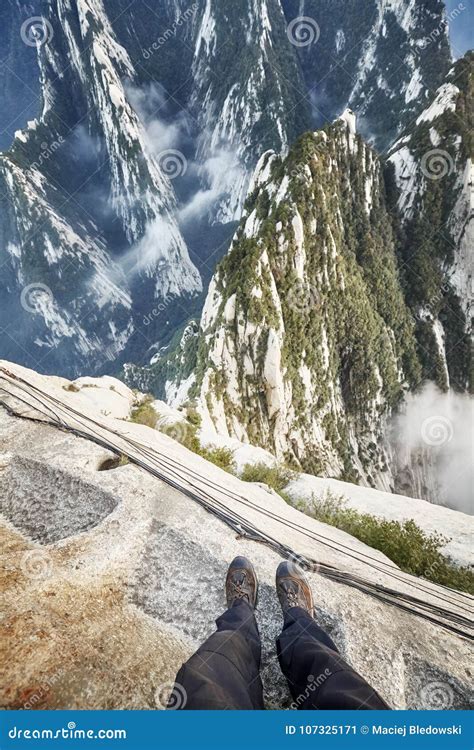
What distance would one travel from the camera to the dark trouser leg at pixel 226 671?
8.29ft

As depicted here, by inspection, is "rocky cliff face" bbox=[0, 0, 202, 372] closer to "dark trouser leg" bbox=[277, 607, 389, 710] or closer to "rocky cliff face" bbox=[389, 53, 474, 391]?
"rocky cliff face" bbox=[389, 53, 474, 391]

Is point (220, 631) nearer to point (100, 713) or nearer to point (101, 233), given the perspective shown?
point (100, 713)

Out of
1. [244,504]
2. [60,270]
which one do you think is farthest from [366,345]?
[60,270]

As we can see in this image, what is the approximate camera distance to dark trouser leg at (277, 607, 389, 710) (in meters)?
2.61

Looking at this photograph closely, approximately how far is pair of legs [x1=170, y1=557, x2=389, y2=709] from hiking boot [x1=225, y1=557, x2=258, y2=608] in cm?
14

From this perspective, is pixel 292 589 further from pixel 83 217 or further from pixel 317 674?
pixel 83 217

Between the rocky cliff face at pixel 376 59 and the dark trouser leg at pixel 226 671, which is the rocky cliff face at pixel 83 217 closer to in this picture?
the rocky cliff face at pixel 376 59

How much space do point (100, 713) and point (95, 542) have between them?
180 centimetres

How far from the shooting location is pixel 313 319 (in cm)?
3647

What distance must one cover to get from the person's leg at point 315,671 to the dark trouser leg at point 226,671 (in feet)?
0.96

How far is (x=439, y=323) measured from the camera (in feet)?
196

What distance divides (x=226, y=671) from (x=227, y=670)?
0.01 meters

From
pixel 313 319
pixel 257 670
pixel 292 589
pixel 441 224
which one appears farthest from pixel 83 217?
pixel 257 670

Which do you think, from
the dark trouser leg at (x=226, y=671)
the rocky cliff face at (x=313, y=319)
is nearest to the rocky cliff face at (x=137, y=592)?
the dark trouser leg at (x=226, y=671)
